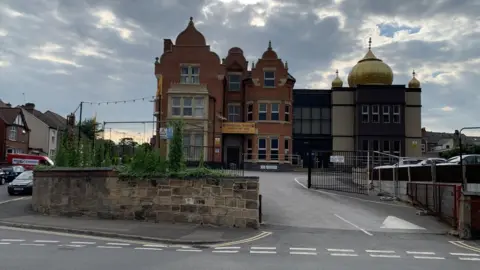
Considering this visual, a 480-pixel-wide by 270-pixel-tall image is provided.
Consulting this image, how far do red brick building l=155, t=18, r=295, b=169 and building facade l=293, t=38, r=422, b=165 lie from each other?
649 cm

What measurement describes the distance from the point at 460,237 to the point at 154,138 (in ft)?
49.5

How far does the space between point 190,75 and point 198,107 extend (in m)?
3.72

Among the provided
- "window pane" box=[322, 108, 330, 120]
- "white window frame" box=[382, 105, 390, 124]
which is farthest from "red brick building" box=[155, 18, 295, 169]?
"white window frame" box=[382, 105, 390, 124]

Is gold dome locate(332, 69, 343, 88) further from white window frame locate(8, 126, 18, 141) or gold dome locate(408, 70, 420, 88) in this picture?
white window frame locate(8, 126, 18, 141)

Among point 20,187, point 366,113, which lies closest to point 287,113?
point 366,113

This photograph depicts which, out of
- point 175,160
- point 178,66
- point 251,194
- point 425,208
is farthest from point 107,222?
point 178,66

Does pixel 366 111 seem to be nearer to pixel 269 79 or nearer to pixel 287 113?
pixel 287 113

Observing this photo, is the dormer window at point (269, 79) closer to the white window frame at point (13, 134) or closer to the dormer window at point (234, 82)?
the dormer window at point (234, 82)

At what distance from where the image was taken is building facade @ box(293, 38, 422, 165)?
47469 millimetres

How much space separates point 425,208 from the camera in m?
19.4

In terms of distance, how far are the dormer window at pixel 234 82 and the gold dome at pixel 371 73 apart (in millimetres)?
14114

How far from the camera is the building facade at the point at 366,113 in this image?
47.5 meters

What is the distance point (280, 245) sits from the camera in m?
12.5

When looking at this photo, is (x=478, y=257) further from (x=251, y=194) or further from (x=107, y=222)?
(x=107, y=222)
